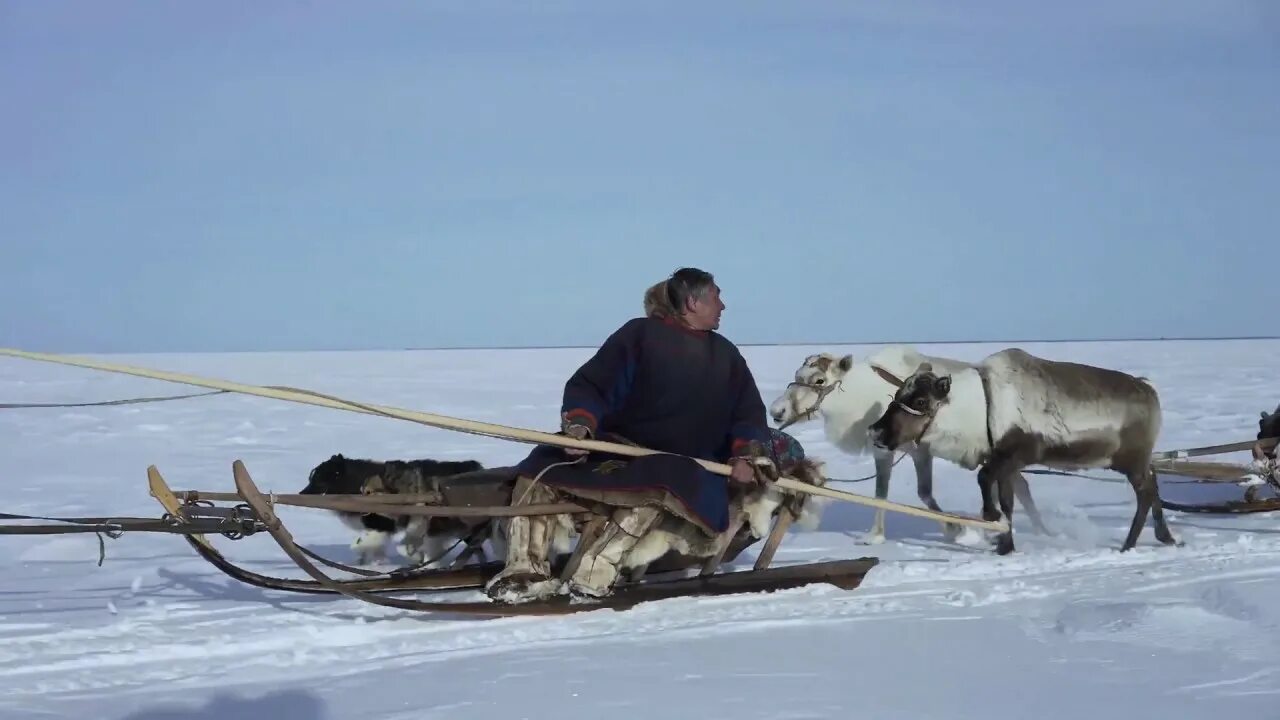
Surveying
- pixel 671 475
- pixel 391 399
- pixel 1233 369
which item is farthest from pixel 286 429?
pixel 1233 369

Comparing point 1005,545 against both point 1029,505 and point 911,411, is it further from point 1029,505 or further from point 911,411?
point 1029,505

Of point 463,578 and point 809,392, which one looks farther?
point 809,392

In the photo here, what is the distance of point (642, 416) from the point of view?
627cm

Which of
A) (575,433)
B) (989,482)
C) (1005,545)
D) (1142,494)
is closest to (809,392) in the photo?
(989,482)

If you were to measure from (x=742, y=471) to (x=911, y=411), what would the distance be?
8.58 feet

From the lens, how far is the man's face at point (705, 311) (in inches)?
246

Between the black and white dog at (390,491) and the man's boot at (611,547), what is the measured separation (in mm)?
1154

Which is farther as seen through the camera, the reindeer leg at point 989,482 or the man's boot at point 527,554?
the reindeer leg at point 989,482

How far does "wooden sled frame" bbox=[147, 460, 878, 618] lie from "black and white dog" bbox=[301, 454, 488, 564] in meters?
0.55

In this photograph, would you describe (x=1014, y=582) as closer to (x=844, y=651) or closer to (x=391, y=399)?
(x=844, y=651)

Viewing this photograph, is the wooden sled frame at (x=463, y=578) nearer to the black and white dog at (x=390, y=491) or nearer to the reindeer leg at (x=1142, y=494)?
the black and white dog at (x=390, y=491)

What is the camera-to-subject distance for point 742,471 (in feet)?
20.3

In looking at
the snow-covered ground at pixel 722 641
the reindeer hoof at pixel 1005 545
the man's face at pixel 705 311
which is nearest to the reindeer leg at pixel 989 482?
the reindeer hoof at pixel 1005 545

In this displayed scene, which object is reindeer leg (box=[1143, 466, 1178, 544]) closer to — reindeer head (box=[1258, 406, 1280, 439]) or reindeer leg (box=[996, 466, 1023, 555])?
reindeer leg (box=[996, 466, 1023, 555])
